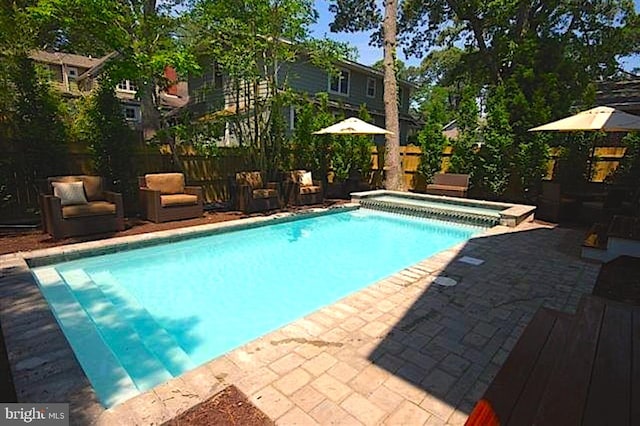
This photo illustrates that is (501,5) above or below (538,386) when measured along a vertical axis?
above

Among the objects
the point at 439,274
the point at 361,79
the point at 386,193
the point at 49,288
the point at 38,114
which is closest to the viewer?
the point at 49,288

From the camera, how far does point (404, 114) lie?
2084 centimetres

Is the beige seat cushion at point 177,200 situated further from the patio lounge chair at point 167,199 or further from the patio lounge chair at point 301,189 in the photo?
the patio lounge chair at point 301,189

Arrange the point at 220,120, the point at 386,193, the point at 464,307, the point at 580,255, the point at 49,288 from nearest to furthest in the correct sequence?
the point at 464,307 → the point at 49,288 → the point at 580,255 → the point at 220,120 → the point at 386,193

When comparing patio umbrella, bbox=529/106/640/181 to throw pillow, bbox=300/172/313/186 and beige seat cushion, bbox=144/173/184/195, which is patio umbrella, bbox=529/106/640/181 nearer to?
throw pillow, bbox=300/172/313/186

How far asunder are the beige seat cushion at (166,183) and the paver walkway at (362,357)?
3.52m

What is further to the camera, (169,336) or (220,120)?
(220,120)

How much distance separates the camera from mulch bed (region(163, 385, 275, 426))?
1972 mm

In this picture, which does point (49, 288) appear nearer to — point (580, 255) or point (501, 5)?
point (580, 255)

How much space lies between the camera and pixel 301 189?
9.62 metres

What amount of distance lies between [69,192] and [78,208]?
0.53 m

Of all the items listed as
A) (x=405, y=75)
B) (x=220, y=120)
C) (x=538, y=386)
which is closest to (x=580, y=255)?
(x=538, y=386)

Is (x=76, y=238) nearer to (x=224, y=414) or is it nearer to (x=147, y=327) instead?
(x=147, y=327)

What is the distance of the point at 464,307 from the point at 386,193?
7.42 m
